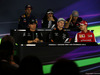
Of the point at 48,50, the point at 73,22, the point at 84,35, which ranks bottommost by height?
the point at 48,50

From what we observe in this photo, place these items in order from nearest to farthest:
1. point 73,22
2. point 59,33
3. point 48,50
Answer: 1. point 48,50
2. point 59,33
3. point 73,22

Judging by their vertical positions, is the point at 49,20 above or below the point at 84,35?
above

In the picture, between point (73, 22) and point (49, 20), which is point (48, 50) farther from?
point (73, 22)

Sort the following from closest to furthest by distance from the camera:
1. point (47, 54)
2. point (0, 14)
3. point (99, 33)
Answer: point (47, 54) < point (0, 14) < point (99, 33)

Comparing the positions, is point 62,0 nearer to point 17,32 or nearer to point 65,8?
point 65,8

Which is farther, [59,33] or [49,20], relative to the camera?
[49,20]

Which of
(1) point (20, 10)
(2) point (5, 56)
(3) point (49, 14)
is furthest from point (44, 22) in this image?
(2) point (5, 56)

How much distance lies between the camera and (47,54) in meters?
3.96

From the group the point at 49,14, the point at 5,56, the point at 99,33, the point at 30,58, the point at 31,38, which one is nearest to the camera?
the point at 30,58

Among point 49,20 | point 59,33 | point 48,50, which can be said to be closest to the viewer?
point 48,50

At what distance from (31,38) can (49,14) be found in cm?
119

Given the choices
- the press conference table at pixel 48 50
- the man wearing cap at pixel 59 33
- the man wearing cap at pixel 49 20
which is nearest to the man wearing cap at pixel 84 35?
the man wearing cap at pixel 59 33

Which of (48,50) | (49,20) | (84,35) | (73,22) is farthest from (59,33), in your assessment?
(48,50)

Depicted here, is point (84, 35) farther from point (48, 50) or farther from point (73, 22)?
point (48, 50)
